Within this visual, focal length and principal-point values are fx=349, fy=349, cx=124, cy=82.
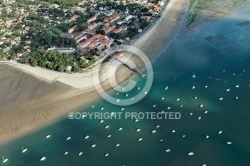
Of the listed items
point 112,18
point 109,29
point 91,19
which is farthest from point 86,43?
point 112,18

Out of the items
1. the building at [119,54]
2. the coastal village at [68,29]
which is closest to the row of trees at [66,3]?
the coastal village at [68,29]

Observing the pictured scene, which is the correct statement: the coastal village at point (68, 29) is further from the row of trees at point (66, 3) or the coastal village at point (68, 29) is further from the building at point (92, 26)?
the row of trees at point (66, 3)

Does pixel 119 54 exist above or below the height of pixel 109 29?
above

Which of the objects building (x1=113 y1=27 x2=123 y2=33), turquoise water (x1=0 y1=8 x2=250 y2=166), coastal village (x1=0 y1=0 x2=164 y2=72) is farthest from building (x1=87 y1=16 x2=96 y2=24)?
turquoise water (x1=0 y1=8 x2=250 y2=166)

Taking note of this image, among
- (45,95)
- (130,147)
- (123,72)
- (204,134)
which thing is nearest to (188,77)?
(123,72)

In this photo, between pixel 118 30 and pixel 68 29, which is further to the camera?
pixel 68 29

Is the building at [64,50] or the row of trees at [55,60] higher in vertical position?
the row of trees at [55,60]

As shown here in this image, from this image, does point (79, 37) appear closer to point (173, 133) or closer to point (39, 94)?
point (39, 94)
